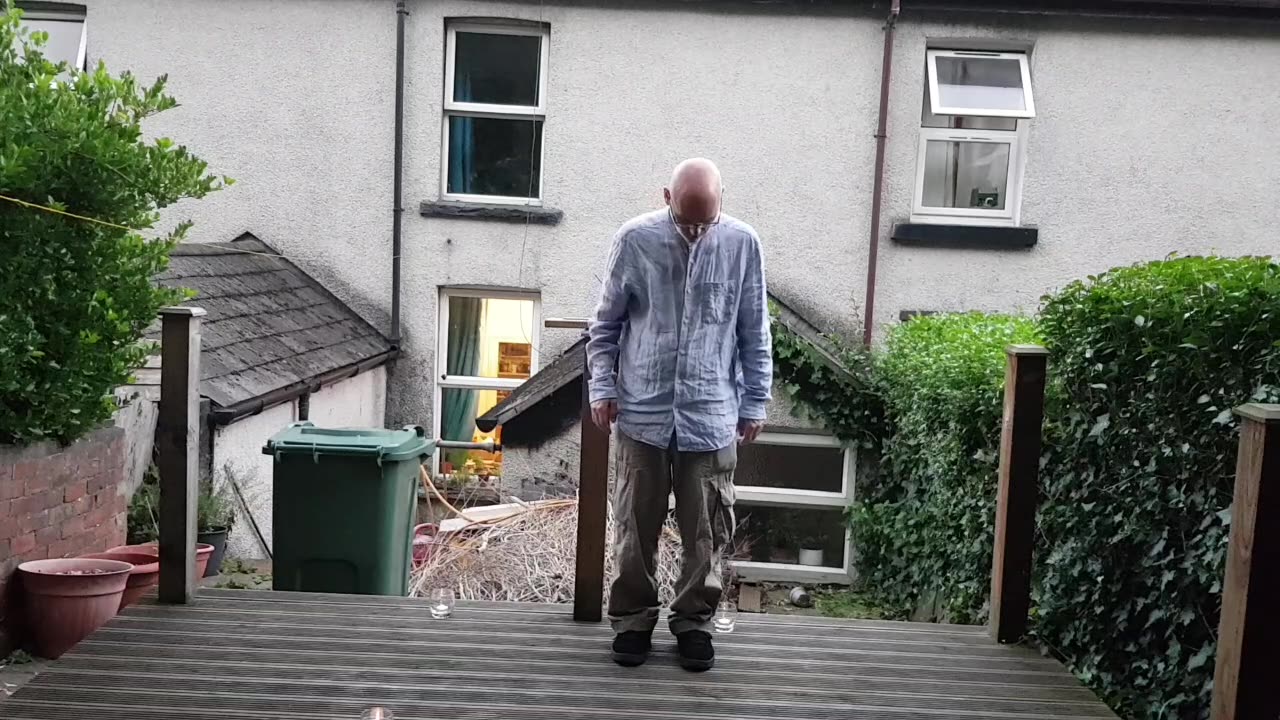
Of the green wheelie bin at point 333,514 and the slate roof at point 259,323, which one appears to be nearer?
the green wheelie bin at point 333,514

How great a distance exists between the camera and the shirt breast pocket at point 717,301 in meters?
3.69

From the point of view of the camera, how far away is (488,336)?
10.0m

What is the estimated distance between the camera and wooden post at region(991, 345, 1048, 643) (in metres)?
4.09

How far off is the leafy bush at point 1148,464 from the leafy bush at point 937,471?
0.93m

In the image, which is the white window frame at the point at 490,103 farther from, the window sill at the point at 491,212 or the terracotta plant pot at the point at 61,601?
the terracotta plant pot at the point at 61,601

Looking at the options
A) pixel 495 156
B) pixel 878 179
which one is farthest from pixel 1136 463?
pixel 495 156

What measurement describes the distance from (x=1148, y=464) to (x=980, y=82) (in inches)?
262

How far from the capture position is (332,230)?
967 cm

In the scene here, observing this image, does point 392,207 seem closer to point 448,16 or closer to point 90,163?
point 448,16

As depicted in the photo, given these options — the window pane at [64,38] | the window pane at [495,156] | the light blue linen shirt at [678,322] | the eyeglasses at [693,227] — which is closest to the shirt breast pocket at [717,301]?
the light blue linen shirt at [678,322]

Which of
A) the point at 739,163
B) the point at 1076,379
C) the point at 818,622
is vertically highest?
the point at 739,163

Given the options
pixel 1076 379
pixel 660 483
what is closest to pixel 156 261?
pixel 660 483

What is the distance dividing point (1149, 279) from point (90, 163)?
4.11 metres

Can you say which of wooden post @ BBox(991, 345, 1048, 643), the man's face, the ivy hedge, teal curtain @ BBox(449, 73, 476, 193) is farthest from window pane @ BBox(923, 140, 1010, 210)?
the man's face
